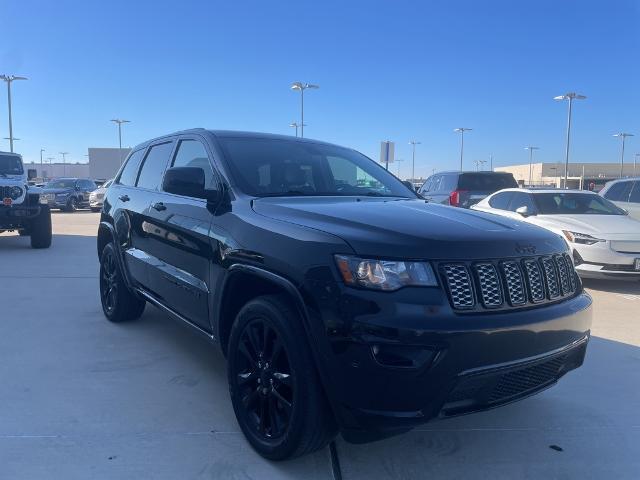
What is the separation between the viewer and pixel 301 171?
154 inches

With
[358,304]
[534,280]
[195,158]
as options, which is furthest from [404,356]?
[195,158]

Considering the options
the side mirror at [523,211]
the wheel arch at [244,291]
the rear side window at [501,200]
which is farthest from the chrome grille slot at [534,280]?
the rear side window at [501,200]

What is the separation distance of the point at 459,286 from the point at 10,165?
1118cm

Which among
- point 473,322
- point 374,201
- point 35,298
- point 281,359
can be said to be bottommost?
point 35,298

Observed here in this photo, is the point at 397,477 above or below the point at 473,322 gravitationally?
below

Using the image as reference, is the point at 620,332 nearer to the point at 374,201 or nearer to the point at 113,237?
the point at 374,201

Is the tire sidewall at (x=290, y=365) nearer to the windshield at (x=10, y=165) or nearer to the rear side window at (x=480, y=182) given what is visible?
the windshield at (x=10, y=165)

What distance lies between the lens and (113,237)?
17.1 ft

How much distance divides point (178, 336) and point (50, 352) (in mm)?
1038

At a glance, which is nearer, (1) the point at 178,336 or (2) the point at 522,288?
(2) the point at 522,288

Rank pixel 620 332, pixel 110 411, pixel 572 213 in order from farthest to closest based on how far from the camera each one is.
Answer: pixel 572 213 → pixel 620 332 → pixel 110 411

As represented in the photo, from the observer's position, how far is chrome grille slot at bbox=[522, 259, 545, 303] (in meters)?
2.69

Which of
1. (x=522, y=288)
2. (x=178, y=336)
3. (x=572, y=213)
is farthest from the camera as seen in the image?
(x=572, y=213)

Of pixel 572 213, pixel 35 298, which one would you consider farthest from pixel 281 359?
pixel 572 213
